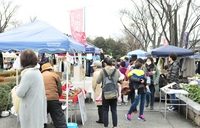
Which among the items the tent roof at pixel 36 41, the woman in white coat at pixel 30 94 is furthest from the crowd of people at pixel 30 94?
the tent roof at pixel 36 41

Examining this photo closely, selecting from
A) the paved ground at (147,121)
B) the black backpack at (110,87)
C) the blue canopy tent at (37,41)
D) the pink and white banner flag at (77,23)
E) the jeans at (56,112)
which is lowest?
the paved ground at (147,121)

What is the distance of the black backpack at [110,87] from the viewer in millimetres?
4957

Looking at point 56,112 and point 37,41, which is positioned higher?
point 37,41

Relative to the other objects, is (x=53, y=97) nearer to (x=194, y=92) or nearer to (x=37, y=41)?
(x=37, y=41)

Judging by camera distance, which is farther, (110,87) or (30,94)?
(110,87)

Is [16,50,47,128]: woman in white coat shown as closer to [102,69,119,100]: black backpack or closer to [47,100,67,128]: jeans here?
[47,100,67,128]: jeans

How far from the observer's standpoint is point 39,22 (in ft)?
22.0

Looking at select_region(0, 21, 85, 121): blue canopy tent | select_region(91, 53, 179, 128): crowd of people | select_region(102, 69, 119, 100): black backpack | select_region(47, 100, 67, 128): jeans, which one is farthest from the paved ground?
select_region(0, 21, 85, 121): blue canopy tent

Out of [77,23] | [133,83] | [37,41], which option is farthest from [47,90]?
[77,23]

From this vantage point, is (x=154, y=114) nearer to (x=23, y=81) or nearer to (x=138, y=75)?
(x=138, y=75)

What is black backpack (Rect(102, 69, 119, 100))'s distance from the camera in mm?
4957

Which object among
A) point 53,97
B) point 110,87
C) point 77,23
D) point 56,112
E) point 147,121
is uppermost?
point 77,23

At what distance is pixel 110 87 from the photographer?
4.99 meters

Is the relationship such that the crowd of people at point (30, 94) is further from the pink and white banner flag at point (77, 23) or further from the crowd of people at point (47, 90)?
the pink and white banner flag at point (77, 23)
